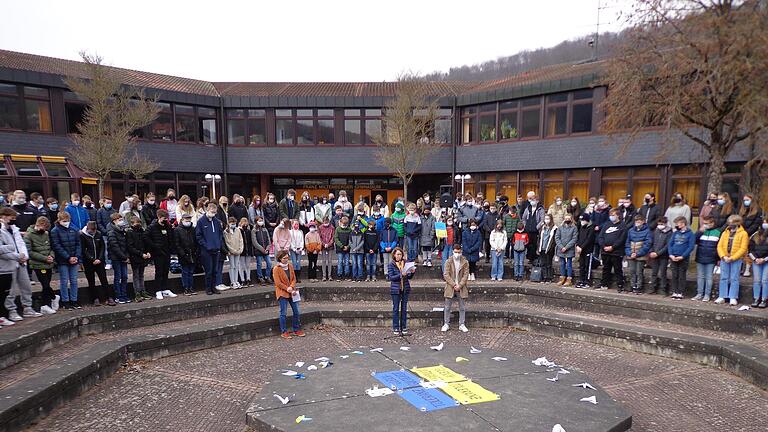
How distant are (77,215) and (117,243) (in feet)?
6.67

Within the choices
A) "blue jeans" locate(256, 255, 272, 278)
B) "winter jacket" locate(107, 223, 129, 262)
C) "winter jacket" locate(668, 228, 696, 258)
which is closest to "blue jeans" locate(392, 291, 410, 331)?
"blue jeans" locate(256, 255, 272, 278)

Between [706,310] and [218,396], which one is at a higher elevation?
[706,310]

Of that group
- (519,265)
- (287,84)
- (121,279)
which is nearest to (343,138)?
(287,84)

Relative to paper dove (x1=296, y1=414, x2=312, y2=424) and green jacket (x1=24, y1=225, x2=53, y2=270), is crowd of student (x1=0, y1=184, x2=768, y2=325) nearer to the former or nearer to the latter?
green jacket (x1=24, y1=225, x2=53, y2=270)

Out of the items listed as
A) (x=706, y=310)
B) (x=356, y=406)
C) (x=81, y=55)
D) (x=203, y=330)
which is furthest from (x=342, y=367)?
(x=81, y=55)

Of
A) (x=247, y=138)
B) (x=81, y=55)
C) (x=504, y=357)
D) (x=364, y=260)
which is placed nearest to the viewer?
(x=504, y=357)

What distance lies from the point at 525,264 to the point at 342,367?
24.7ft

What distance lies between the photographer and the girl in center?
28.1 feet

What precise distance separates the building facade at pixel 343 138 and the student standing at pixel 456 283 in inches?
526

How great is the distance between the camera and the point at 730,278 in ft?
28.5

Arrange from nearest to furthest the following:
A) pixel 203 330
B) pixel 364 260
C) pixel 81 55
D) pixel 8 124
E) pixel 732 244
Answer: pixel 203 330
pixel 732 244
pixel 364 260
pixel 81 55
pixel 8 124

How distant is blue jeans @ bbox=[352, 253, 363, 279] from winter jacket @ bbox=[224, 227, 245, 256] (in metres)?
2.87

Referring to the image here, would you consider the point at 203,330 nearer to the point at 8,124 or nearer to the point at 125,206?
the point at 125,206

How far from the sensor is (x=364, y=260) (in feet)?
37.8
